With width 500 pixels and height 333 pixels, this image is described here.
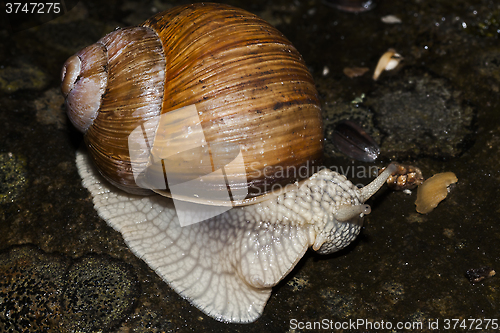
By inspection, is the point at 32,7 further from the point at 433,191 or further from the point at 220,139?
the point at 433,191

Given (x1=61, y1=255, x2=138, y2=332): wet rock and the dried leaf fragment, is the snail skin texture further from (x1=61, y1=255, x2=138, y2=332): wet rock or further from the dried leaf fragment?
the dried leaf fragment

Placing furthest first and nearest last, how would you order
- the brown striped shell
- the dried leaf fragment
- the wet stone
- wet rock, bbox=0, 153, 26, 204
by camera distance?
the wet stone
wet rock, bbox=0, 153, 26, 204
the dried leaf fragment
the brown striped shell

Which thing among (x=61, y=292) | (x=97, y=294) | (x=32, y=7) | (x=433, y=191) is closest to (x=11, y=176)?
(x=61, y=292)

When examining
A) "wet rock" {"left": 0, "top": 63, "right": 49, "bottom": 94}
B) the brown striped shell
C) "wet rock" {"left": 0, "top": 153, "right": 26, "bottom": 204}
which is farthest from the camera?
"wet rock" {"left": 0, "top": 63, "right": 49, "bottom": 94}

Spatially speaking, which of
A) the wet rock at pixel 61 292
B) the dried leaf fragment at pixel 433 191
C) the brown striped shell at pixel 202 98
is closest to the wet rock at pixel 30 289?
the wet rock at pixel 61 292

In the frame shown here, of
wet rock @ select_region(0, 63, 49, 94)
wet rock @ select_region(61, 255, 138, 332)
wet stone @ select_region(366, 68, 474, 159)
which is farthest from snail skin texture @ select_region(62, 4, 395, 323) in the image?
wet rock @ select_region(0, 63, 49, 94)

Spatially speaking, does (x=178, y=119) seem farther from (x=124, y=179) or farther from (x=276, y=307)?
(x=276, y=307)
